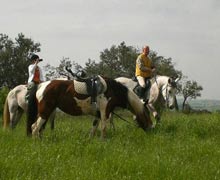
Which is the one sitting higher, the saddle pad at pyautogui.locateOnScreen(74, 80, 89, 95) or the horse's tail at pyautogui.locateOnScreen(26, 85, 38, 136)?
the saddle pad at pyautogui.locateOnScreen(74, 80, 89, 95)

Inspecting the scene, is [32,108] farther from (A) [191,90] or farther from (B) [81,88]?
(A) [191,90]

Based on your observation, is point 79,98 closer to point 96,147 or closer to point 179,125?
point 96,147

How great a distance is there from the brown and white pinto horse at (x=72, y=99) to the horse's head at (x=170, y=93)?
3.79 m

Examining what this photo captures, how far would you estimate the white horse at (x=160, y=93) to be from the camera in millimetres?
16500

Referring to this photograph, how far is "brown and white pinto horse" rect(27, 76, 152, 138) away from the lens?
40.6ft

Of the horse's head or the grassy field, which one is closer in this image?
the grassy field

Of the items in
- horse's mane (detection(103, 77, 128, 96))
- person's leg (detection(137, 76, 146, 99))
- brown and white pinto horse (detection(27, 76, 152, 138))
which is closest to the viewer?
brown and white pinto horse (detection(27, 76, 152, 138))

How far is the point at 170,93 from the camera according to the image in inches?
651

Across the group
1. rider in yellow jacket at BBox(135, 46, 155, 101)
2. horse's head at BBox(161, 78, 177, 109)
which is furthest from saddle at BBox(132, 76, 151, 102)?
horse's head at BBox(161, 78, 177, 109)

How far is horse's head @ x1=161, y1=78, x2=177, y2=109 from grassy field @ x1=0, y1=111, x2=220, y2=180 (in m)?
3.48

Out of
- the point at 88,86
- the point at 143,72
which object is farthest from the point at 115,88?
the point at 143,72

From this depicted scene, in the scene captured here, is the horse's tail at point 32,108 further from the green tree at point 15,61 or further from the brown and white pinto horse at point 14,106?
the green tree at point 15,61

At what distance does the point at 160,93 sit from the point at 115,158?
8.65 metres

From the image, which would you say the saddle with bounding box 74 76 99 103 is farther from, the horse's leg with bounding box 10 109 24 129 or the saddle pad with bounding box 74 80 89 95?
the horse's leg with bounding box 10 109 24 129
